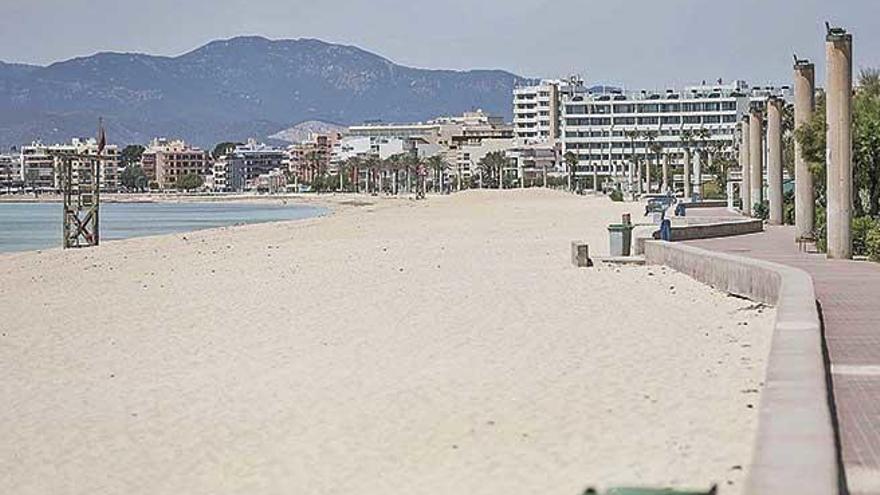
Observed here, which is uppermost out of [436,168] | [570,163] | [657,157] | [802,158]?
[436,168]

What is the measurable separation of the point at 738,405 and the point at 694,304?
757cm

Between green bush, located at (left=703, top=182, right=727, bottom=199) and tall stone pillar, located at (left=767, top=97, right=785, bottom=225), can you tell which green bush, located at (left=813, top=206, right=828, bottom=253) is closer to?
tall stone pillar, located at (left=767, top=97, right=785, bottom=225)

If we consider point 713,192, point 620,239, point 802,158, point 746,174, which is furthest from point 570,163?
point 802,158

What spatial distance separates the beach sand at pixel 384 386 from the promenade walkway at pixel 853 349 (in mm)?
577

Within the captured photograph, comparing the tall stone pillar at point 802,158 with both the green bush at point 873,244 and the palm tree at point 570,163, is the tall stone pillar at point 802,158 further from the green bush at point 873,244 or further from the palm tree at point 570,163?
the palm tree at point 570,163

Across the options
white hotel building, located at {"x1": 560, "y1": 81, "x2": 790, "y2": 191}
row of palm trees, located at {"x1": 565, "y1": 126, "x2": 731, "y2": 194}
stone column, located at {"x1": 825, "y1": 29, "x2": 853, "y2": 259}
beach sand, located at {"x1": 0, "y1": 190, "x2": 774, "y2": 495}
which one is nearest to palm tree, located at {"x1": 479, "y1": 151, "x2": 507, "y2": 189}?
white hotel building, located at {"x1": 560, "y1": 81, "x2": 790, "y2": 191}

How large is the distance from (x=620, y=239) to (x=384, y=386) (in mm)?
15660

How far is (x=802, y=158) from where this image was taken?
992 inches

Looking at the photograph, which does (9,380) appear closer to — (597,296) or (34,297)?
(597,296)

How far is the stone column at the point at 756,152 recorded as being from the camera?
131 ft

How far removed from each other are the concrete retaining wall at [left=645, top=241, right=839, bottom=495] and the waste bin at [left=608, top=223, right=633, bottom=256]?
11.5m

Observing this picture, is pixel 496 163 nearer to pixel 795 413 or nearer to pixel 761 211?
pixel 761 211

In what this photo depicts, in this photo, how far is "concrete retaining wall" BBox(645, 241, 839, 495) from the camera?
4.68m

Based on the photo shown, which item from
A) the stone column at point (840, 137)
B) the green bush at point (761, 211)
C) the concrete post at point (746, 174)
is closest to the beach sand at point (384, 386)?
the stone column at point (840, 137)
